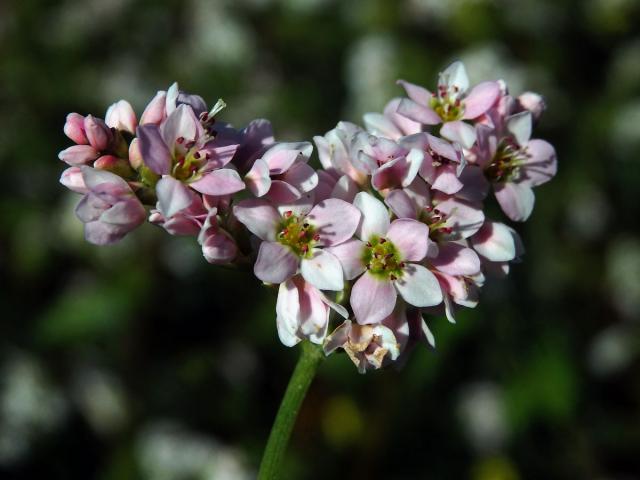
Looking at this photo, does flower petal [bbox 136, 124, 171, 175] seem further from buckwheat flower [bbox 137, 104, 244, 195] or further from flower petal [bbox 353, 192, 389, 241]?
flower petal [bbox 353, 192, 389, 241]

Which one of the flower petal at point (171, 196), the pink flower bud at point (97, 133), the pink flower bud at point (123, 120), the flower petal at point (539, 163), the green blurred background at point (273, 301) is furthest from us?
the green blurred background at point (273, 301)

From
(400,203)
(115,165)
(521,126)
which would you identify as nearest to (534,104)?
(521,126)

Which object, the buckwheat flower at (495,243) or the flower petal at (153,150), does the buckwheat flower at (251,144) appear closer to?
Answer: the flower petal at (153,150)

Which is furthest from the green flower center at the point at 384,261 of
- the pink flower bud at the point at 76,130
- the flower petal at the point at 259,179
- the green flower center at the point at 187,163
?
the pink flower bud at the point at 76,130

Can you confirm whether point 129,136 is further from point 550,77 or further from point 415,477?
point 550,77

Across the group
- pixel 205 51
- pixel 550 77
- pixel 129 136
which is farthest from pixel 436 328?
pixel 205 51

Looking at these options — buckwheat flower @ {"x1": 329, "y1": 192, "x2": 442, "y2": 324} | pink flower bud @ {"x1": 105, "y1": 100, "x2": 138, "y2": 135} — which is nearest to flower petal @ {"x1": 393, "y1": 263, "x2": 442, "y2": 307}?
buckwheat flower @ {"x1": 329, "y1": 192, "x2": 442, "y2": 324}
